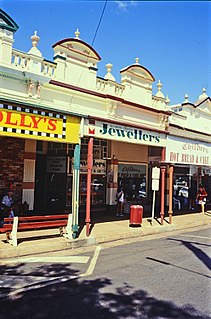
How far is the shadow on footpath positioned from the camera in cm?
463

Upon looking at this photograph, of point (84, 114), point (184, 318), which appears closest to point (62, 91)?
point (84, 114)

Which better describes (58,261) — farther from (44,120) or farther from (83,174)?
(83,174)

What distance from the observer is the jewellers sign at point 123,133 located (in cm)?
1031

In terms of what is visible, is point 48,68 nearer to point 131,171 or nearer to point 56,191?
point 56,191

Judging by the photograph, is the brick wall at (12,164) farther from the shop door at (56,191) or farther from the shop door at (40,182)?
the shop door at (56,191)

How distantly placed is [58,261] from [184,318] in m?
3.88

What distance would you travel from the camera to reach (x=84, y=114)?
9977 mm

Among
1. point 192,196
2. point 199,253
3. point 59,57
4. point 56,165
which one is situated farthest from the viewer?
point 192,196

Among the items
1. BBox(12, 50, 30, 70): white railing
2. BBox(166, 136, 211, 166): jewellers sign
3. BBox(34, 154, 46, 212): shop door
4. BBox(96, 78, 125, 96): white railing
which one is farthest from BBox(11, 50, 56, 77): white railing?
BBox(166, 136, 211, 166): jewellers sign

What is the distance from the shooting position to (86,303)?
504cm

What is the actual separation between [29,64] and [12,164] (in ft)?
13.3

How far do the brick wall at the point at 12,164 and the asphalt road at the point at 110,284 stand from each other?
3872 millimetres

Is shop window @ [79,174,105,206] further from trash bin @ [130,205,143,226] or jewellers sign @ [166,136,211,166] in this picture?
jewellers sign @ [166,136,211,166]

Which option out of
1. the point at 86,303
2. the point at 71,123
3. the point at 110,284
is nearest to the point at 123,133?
the point at 71,123
